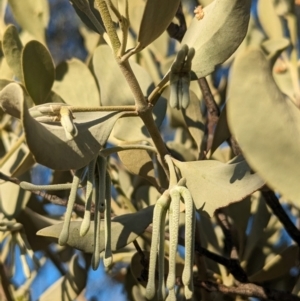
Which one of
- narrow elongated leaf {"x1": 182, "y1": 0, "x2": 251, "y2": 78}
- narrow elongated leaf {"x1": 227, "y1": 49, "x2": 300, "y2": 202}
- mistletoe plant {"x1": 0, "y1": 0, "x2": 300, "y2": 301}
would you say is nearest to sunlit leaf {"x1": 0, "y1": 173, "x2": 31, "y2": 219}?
mistletoe plant {"x1": 0, "y1": 0, "x2": 300, "y2": 301}

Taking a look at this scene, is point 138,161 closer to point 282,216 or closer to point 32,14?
point 282,216

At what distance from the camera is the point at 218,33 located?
534 mm

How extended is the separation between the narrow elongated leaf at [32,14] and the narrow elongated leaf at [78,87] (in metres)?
0.09

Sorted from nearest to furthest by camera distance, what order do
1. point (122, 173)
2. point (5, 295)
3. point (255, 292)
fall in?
1. point (255, 292)
2. point (5, 295)
3. point (122, 173)

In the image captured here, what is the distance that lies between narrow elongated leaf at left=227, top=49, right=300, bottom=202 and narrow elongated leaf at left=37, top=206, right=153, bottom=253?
0.25m

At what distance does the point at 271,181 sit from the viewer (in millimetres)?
340

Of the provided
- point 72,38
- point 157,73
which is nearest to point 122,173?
point 157,73

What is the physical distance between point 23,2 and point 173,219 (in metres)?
0.50

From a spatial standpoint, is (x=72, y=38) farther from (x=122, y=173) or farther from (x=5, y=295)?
(x=5, y=295)

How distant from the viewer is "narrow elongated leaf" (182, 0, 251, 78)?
51 centimetres

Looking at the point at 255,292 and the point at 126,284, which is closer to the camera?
the point at 255,292

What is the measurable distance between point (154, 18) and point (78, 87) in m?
0.33

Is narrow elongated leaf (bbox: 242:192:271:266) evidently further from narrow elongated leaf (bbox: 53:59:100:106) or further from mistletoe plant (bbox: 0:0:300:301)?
narrow elongated leaf (bbox: 53:59:100:106)

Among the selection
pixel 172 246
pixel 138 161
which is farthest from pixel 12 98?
pixel 138 161
